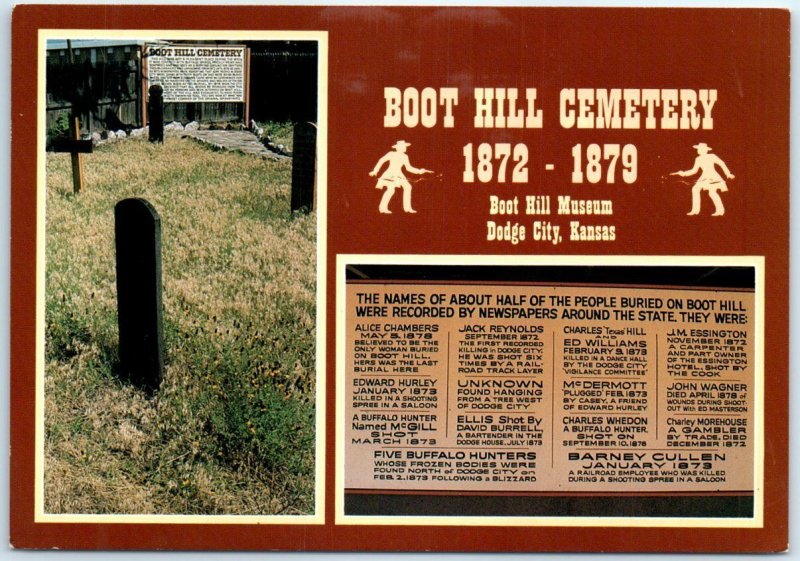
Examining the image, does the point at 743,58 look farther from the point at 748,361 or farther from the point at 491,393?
the point at 491,393

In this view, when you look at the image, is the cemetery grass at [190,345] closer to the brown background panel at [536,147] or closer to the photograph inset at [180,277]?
the photograph inset at [180,277]

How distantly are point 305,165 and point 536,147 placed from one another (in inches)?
47.4

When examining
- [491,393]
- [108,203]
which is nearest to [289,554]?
[491,393]

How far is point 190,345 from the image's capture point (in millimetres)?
5598

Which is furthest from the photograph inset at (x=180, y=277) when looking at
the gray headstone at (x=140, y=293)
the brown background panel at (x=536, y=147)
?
the brown background panel at (x=536, y=147)

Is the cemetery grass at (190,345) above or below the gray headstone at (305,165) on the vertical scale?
below

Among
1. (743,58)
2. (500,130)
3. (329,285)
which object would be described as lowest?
(329,285)

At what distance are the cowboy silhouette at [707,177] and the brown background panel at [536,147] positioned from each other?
0.15ft

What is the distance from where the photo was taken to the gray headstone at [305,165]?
5512mm

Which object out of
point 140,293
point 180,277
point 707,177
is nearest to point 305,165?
point 180,277

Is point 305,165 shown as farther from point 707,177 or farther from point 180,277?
point 707,177

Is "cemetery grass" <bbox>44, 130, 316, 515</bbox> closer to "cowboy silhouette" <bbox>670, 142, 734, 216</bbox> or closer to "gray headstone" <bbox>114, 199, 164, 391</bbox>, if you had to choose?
"gray headstone" <bbox>114, 199, 164, 391</bbox>

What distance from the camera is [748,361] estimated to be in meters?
5.50

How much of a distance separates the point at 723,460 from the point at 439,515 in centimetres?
150
